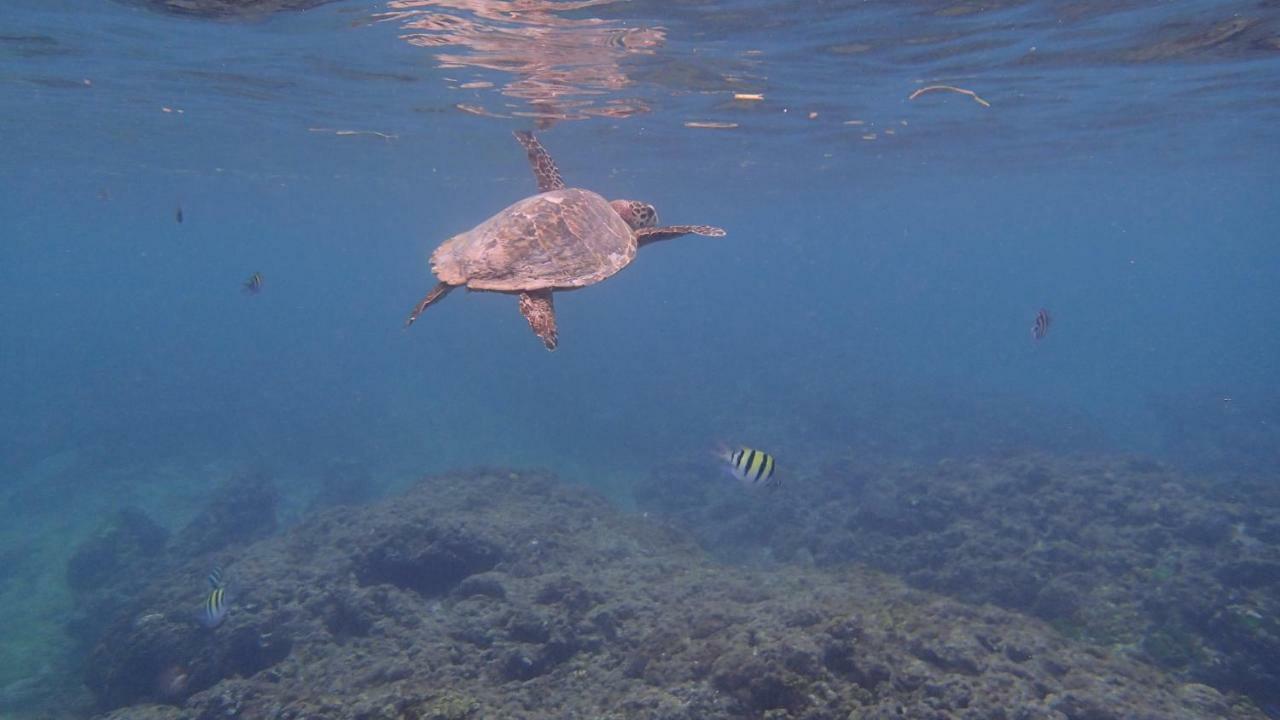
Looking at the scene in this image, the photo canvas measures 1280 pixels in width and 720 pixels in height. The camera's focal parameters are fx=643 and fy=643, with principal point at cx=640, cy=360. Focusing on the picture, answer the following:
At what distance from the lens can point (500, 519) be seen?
13320 millimetres

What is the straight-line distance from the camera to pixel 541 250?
7961 mm

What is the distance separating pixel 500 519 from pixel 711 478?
11840 mm

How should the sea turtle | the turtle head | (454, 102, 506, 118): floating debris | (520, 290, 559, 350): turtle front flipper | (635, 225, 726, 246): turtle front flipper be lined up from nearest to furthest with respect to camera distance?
(520, 290, 559, 350): turtle front flipper < the sea turtle < (635, 225, 726, 246): turtle front flipper < the turtle head < (454, 102, 506, 118): floating debris

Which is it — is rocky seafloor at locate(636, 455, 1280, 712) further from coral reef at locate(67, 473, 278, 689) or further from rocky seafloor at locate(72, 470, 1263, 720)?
coral reef at locate(67, 473, 278, 689)

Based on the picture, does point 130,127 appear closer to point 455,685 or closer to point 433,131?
point 433,131

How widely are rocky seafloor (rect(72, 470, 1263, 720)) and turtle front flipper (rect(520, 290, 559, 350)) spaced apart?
3.60m

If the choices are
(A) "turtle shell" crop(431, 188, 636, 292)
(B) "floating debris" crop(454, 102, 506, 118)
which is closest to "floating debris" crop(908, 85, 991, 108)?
(A) "turtle shell" crop(431, 188, 636, 292)

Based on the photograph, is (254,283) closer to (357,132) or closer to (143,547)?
(143,547)

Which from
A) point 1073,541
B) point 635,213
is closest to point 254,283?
point 635,213

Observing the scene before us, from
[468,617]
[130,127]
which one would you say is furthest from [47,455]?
[468,617]

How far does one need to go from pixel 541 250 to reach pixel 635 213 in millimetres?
2849

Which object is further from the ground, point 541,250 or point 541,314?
point 541,250

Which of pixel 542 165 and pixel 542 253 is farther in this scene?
pixel 542 165

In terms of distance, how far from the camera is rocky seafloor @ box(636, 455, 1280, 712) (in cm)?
961
